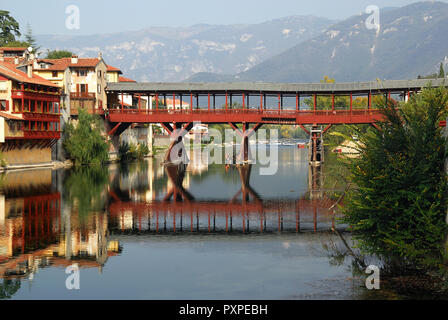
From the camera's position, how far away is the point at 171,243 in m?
33.0

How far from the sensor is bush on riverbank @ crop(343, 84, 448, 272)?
2476 centimetres

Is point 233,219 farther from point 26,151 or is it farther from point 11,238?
point 26,151

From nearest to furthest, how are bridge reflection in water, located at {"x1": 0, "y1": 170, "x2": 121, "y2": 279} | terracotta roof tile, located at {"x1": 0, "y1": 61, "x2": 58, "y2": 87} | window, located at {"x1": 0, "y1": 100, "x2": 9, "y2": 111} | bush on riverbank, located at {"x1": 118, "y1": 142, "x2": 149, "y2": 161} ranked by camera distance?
bridge reflection in water, located at {"x1": 0, "y1": 170, "x2": 121, "y2": 279}
terracotta roof tile, located at {"x1": 0, "y1": 61, "x2": 58, "y2": 87}
window, located at {"x1": 0, "y1": 100, "x2": 9, "y2": 111}
bush on riverbank, located at {"x1": 118, "y1": 142, "x2": 149, "y2": 161}

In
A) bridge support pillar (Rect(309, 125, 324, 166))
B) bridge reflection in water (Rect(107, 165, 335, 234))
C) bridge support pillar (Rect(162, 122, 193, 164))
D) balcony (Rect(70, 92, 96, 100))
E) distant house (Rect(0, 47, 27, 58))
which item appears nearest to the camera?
bridge reflection in water (Rect(107, 165, 335, 234))

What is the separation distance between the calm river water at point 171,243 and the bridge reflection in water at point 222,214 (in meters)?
0.07

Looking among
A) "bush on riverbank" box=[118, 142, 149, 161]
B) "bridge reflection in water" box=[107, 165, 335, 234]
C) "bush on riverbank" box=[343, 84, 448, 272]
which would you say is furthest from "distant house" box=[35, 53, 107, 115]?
"bush on riverbank" box=[343, 84, 448, 272]

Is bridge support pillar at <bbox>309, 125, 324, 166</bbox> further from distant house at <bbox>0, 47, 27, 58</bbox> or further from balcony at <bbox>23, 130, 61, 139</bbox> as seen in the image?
distant house at <bbox>0, 47, 27, 58</bbox>

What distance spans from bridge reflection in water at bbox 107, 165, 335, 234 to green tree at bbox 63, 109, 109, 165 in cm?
3097

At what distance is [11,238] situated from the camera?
33.1 meters

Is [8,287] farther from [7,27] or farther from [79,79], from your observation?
[7,27]

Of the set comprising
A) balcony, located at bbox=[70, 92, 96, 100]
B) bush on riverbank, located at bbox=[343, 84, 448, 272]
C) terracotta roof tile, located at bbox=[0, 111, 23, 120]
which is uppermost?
balcony, located at bbox=[70, 92, 96, 100]

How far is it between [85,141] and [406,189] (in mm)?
63844

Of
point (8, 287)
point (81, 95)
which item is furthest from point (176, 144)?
point (8, 287)

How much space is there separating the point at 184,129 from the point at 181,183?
27.1 metres
